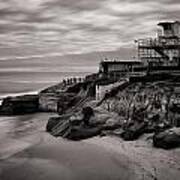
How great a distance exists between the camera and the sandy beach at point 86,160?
57.5ft

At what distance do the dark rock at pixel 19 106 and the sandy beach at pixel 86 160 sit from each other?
18.5m

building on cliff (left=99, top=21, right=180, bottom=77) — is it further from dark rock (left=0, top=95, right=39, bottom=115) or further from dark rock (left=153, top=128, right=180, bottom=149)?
dark rock (left=153, top=128, right=180, bottom=149)

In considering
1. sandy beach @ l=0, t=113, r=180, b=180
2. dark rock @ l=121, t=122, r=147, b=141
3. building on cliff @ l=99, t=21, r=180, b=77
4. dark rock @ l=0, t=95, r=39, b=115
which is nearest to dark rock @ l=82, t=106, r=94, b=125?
sandy beach @ l=0, t=113, r=180, b=180

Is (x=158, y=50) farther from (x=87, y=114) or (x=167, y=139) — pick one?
(x=167, y=139)

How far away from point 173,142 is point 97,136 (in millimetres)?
6941

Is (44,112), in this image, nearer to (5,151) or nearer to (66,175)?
(5,151)

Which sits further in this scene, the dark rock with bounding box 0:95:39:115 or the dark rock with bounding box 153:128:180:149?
the dark rock with bounding box 0:95:39:115

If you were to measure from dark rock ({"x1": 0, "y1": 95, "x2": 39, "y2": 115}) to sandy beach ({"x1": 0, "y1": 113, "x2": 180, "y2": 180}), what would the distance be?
1848 cm

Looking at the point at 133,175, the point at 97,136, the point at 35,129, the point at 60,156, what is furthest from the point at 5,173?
the point at 35,129

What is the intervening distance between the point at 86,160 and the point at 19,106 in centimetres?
2690

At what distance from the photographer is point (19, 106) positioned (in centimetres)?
4509

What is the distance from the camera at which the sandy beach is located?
17.5m

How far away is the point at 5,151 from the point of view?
23.1 m

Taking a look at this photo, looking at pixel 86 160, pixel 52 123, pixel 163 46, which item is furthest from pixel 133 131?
pixel 163 46
